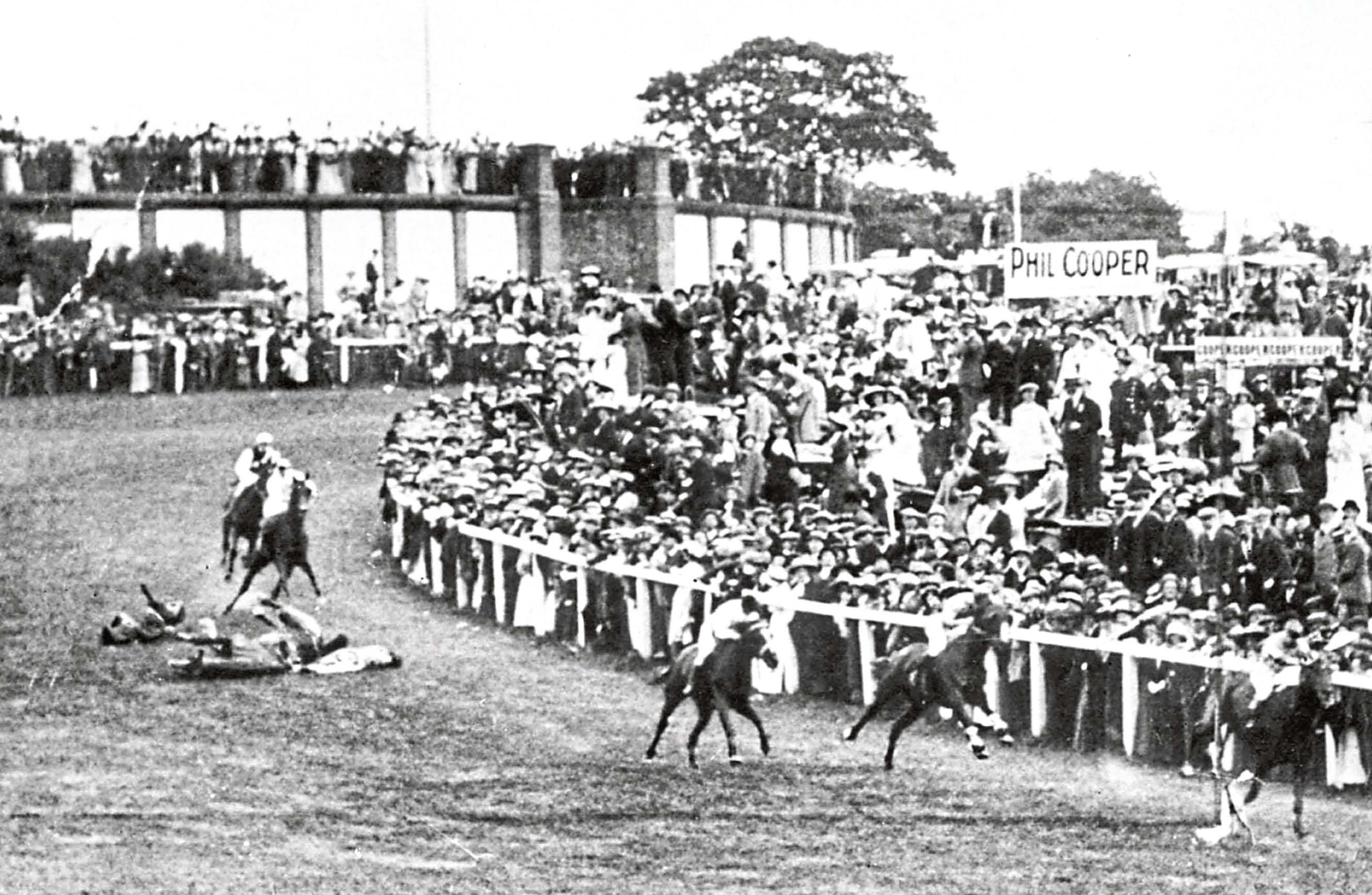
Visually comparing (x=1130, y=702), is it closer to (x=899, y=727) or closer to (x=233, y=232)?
(x=899, y=727)

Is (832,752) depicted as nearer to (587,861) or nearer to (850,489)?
(587,861)

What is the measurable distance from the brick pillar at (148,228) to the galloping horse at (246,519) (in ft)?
52.7

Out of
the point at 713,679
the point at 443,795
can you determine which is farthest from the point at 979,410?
the point at 443,795

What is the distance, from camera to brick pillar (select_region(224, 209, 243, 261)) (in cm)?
3906

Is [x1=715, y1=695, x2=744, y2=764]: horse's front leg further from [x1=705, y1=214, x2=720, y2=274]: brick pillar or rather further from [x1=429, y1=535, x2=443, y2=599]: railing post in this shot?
[x1=705, y1=214, x2=720, y2=274]: brick pillar

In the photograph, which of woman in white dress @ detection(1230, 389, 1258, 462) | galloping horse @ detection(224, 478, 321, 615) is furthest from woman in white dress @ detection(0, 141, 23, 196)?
woman in white dress @ detection(1230, 389, 1258, 462)

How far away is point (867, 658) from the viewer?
60.4 ft

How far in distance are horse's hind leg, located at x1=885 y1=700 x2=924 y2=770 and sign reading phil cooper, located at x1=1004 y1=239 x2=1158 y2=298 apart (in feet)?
13.8


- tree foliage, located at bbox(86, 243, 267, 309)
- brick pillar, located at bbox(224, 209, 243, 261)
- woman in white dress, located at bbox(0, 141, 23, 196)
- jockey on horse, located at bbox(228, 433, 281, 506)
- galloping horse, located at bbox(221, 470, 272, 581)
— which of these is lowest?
galloping horse, located at bbox(221, 470, 272, 581)

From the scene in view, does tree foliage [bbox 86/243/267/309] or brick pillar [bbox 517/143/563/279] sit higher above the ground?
brick pillar [bbox 517/143/563/279]

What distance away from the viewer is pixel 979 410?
24141mm

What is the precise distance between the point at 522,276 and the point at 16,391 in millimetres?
8752

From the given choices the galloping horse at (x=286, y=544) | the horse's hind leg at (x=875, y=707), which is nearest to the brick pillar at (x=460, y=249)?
the galloping horse at (x=286, y=544)

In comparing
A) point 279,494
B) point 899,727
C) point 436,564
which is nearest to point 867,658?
point 899,727
